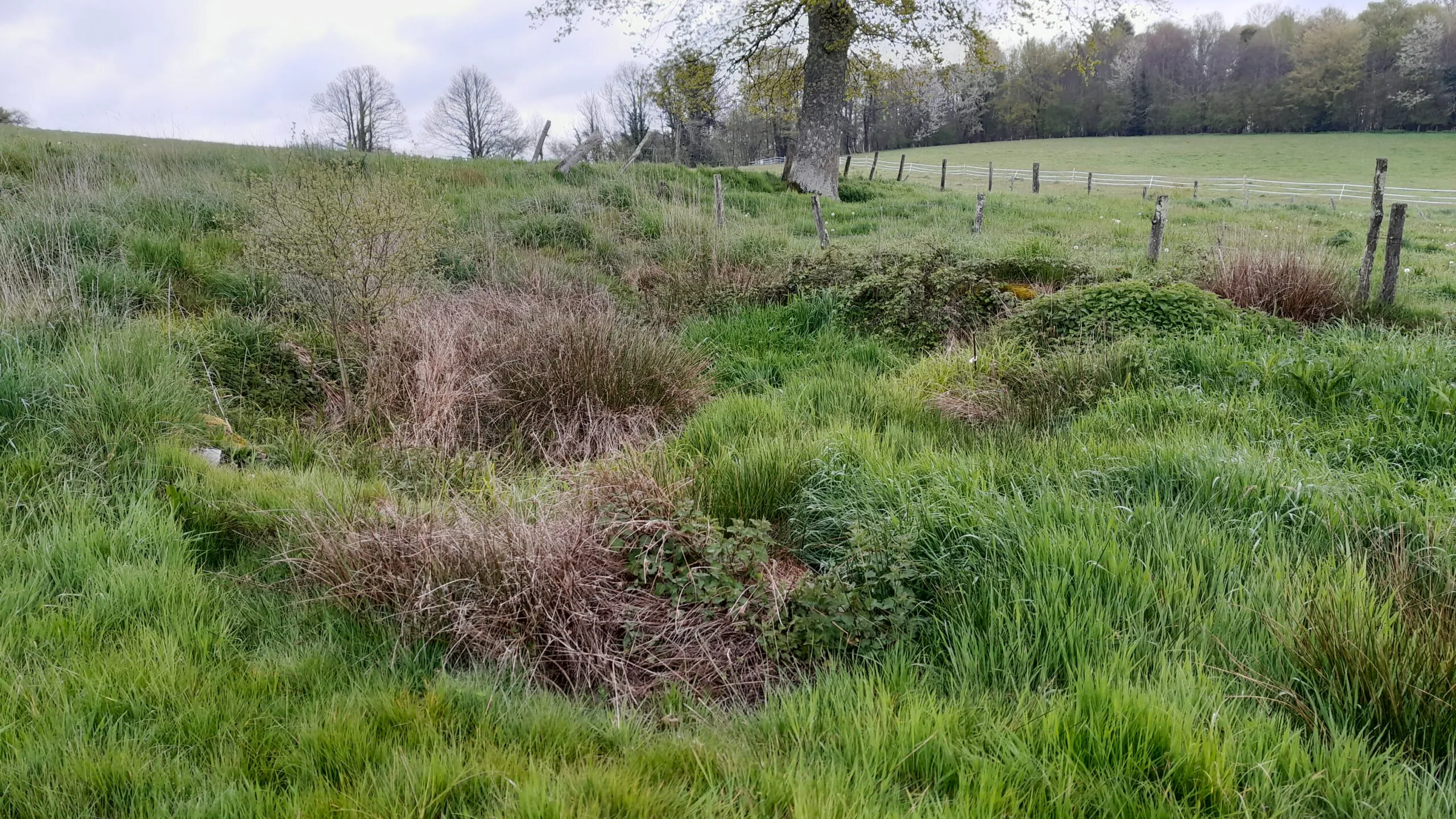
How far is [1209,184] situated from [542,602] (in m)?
43.9

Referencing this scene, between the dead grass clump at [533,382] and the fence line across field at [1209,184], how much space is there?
2357 cm

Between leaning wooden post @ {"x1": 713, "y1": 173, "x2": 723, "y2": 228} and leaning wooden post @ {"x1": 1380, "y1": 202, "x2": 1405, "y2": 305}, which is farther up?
leaning wooden post @ {"x1": 713, "y1": 173, "x2": 723, "y2": 228}

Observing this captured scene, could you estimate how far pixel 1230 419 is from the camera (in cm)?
418

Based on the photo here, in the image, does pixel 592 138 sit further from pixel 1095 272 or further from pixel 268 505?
pixel 268 505

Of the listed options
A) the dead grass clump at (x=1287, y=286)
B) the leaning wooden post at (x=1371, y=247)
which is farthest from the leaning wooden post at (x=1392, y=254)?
the dead grass clump at (x=1287, y=286)

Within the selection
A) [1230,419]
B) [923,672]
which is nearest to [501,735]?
[923,672]

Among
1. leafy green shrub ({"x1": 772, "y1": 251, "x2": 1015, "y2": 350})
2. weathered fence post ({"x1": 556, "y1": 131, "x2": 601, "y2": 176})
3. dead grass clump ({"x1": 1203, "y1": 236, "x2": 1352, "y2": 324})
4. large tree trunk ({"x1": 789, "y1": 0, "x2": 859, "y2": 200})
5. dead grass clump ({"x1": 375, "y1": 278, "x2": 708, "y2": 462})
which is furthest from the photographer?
large tree trunk ({"x1": 789, "y1": 0, "x2": 859, "y2": 200})

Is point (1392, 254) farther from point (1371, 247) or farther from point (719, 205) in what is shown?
point (719, 205)

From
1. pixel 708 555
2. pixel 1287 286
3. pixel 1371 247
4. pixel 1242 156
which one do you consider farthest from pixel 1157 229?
pixel 1242 156

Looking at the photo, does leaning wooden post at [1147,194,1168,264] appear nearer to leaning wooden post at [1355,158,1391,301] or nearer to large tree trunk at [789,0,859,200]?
leaning wooden post at [1355,158,1391,301]

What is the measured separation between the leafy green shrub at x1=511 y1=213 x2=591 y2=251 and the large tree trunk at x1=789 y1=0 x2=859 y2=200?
23.6 feet

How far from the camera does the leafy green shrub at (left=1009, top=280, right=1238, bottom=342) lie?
19.8 feet

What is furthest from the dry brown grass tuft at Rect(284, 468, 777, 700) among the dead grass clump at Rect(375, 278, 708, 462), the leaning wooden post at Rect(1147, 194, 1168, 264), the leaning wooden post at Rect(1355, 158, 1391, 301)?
the leaning wooden post at Rect(1147, 194, 1168, 264)

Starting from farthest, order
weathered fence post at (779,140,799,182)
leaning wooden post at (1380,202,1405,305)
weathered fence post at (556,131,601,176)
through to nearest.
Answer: weathered fence post at (779,140,799,182)
weathered fence post at (556,131,601,176)
leaning wooden post at (1380,202,1405,305)
